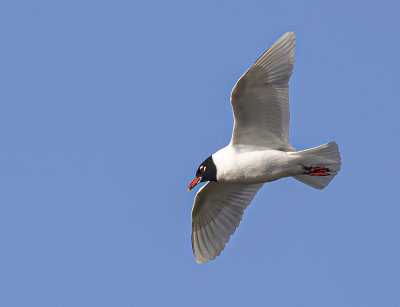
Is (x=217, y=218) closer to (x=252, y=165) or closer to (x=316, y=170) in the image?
(x=252, y=165)

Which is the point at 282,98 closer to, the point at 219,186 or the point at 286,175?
the point at 286,175

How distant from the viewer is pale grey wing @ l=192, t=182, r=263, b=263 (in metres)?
14.1

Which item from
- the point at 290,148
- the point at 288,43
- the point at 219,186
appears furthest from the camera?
the point at 219,186

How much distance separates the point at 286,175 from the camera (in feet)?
41.7

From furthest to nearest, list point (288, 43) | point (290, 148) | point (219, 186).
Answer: point (219, 186), point (290, 148), point (288, 43)

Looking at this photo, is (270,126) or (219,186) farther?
(219,186)

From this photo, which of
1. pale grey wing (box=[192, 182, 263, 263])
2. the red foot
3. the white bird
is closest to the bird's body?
the white bird

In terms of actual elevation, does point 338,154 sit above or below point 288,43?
below

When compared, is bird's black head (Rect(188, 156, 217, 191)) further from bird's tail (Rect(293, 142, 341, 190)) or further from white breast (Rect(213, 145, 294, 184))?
bird's tail (Rect(293, 142, 341, 190))

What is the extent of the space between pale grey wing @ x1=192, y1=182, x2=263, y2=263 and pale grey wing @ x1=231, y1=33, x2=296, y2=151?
156cm

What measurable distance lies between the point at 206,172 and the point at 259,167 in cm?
86

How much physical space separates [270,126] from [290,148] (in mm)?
431

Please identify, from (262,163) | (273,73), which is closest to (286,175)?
(262,163)

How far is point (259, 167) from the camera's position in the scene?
12.6m
